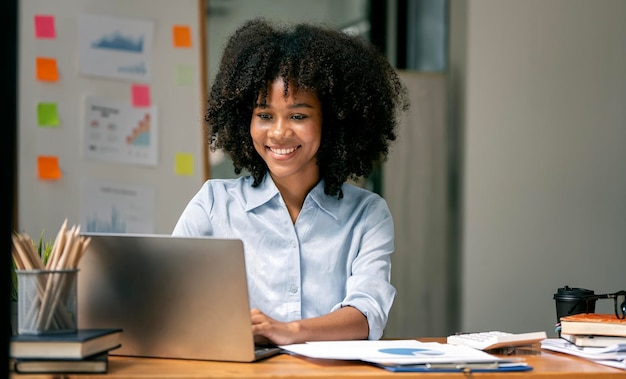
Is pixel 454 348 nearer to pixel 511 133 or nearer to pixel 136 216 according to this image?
pixel 136 216

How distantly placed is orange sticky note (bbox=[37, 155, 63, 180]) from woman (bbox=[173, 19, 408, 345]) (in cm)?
157

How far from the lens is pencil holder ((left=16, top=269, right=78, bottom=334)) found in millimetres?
1315

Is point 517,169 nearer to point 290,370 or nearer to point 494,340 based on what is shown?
point 494,340

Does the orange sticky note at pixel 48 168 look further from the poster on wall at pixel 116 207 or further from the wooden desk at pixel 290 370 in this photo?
the wooden desk at pixel 290 370

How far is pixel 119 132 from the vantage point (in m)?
3.58

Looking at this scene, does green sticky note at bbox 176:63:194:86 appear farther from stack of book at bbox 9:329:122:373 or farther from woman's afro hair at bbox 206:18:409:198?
stack of book at bbox 9:329:122:373

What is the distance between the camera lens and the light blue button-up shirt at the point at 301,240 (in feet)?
6.24

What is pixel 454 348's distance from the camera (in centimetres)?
149

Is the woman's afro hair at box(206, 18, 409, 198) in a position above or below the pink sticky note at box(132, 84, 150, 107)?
below

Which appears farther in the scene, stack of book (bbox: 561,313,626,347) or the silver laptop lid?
stack of book (bbox: 561,313,626,347)

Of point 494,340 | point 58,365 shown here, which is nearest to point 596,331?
point 494,340

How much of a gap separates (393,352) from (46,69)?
250cm

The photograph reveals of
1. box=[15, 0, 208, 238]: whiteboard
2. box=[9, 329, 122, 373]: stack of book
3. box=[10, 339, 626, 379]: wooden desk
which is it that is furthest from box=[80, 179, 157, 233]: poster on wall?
box=[9, 329, 122, 373]: stack of book

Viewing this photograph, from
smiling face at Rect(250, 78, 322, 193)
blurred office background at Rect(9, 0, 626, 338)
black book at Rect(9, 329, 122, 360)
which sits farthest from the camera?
blurred office background at Rect(9, 0, 626, 338)
